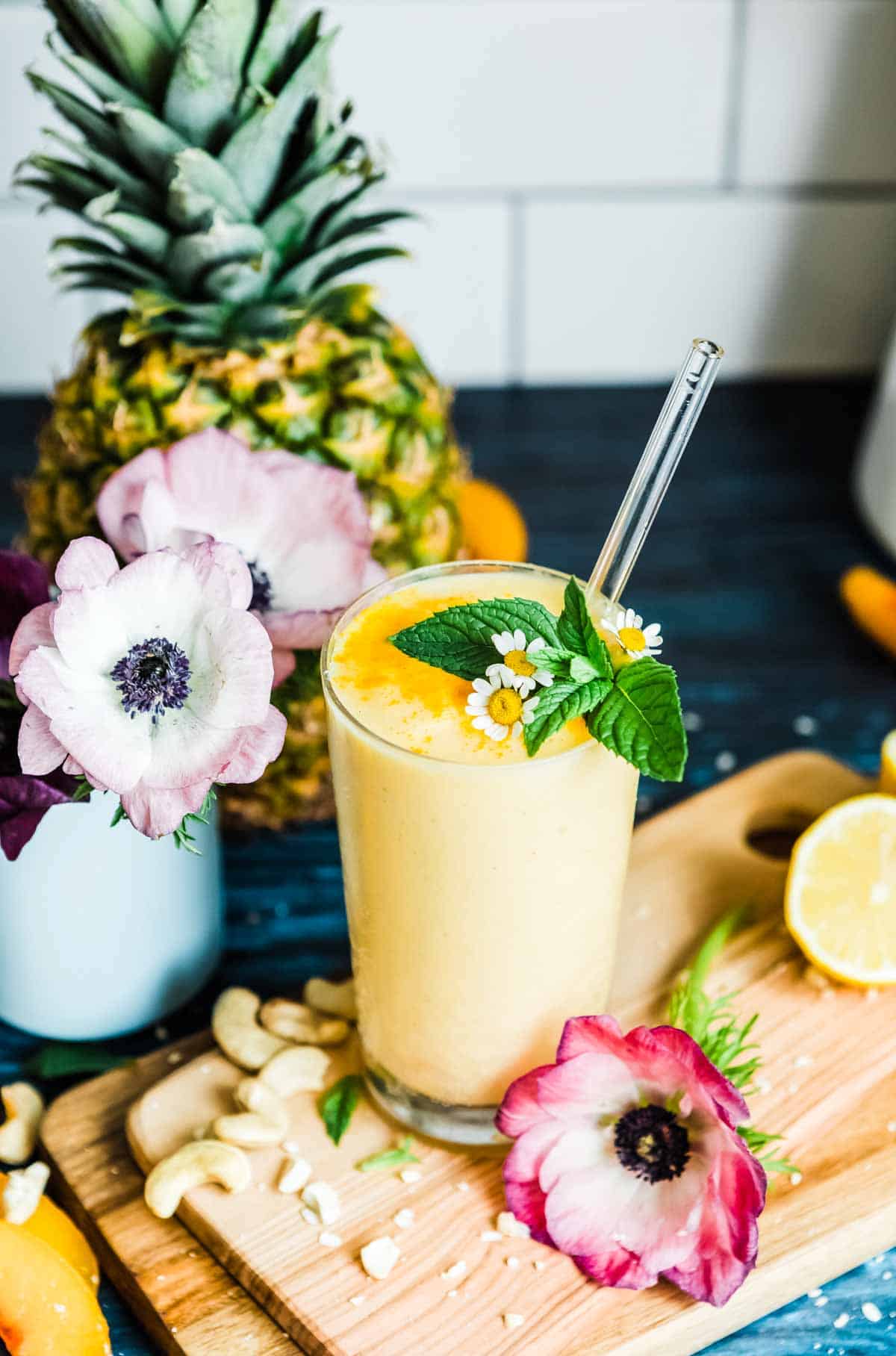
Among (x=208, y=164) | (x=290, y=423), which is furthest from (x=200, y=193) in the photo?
(x=290, y=423)

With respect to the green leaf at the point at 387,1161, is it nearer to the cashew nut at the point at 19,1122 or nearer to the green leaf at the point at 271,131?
the cashew nut at the point at 19,1122

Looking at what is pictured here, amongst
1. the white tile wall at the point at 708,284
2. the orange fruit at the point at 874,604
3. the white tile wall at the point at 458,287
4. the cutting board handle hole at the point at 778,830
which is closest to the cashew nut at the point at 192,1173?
the cutting board handle hole at the point at 778,830

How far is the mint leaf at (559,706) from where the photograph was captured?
671mm

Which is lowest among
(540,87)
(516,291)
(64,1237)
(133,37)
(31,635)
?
(64,1237)

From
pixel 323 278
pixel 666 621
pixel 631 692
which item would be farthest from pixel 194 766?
pixel 666 621

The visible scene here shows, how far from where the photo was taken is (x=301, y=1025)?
0.87 metres

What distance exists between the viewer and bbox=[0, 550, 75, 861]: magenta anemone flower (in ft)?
2.45

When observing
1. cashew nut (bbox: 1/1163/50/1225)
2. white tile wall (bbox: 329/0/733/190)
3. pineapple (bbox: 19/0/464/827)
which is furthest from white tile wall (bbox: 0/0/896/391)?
Answer: cashew nut (bbox: 1/1163/50/1225)

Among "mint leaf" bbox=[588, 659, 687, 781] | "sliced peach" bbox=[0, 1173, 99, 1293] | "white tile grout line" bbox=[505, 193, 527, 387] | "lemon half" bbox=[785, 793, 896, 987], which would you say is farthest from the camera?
"white tile grout line" bbox=[505, 193, 527, 387]

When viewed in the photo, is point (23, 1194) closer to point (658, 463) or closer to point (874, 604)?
point (658, 463)

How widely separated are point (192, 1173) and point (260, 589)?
32 centimetres

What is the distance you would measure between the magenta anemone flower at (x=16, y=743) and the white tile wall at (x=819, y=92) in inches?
40.2

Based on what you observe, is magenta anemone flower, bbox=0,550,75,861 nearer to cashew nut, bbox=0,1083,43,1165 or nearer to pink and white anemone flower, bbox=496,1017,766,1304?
cashew nut, bbox=0,1083,43,1165

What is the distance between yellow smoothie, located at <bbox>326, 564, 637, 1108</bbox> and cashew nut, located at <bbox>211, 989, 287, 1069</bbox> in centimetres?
6
